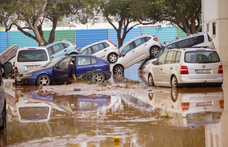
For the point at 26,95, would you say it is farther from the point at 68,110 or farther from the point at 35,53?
the point at 35,53

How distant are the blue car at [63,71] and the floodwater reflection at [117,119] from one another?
3.91 meters

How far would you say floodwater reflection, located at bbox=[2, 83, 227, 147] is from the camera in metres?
6.60

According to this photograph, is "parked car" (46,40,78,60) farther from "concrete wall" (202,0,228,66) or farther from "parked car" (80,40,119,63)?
"concrete wall" (202,0,228,66)

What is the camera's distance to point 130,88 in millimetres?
15227

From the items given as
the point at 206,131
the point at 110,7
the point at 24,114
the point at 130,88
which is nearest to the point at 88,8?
the point at 110,7

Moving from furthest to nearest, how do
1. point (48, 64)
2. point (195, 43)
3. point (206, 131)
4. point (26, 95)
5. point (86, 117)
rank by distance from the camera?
point (195, 43) < point (48, 64) < point (26, 95) < point (86, 117) < point (206, 131)

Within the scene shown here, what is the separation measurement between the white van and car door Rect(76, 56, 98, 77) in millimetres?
1782

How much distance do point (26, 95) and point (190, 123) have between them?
7.67 m

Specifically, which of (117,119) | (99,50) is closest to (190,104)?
(117,119)

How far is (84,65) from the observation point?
1798 centimetres

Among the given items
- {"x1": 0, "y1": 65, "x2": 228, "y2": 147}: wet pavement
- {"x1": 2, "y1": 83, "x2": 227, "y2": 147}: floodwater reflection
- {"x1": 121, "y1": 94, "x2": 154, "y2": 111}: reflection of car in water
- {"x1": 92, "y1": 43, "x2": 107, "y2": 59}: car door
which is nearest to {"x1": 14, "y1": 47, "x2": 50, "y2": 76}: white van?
{"x1": 2, "y1": 83, "x2": 227, "y2": 147}: floodwater reflection

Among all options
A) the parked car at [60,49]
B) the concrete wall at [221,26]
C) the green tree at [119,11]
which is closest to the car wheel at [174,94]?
the concrete wall at [221,26]

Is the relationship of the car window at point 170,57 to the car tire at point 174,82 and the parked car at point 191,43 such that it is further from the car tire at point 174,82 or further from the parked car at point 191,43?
the parked car at point 191,43

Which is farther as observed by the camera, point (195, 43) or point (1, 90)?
point (195, 43)
